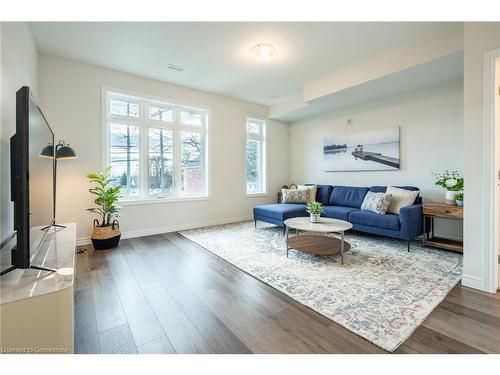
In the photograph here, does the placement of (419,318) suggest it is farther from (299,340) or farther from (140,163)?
(140,163)

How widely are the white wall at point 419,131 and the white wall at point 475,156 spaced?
1610mm

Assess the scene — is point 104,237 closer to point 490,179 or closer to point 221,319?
point 221,319

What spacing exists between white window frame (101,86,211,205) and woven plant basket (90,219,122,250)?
628 millimetres

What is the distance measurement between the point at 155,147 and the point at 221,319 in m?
3.47

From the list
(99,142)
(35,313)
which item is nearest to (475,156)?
(35,313)

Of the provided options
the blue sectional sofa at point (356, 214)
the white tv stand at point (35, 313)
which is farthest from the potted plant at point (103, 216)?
the blue sectional sofa at point (356, 214)

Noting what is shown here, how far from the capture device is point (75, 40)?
2947 millimetres

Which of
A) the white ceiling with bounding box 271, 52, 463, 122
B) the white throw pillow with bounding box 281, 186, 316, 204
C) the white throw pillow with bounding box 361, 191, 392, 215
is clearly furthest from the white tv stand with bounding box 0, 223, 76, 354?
the white ceiling with bounding box 271, 52, 463, 122

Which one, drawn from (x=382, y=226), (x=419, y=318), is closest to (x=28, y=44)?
(x=419, y=318)

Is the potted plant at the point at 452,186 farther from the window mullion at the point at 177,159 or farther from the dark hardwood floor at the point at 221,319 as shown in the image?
the window mullion at the point at 177,159

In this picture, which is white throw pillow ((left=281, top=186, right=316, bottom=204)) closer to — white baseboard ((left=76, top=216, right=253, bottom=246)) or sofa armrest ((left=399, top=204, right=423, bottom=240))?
white baseboard ((left=76, top=216, right=253, bottom=246))

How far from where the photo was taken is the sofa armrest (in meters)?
3.17
